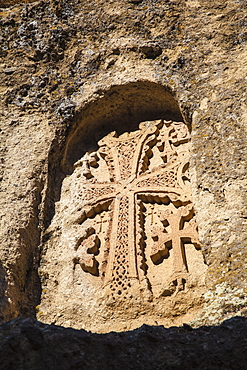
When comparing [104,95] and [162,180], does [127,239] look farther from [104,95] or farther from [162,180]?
[104,95]

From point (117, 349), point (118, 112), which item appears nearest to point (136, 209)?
point (118, 112)

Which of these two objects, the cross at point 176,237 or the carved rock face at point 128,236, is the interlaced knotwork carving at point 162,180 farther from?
the cross at point 176,237

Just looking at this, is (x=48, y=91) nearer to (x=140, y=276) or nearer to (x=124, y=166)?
(x=124, y=166)

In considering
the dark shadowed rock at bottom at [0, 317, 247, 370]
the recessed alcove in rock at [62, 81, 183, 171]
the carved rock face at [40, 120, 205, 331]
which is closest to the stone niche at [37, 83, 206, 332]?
the carved rock face at [40, 120, 205, 331]

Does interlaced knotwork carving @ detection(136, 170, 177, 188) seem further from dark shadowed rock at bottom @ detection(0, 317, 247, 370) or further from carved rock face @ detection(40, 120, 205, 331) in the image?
dark shadowed rock at bottom @ detection(0, 317, 247, 370)

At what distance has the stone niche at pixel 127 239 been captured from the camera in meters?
4.22

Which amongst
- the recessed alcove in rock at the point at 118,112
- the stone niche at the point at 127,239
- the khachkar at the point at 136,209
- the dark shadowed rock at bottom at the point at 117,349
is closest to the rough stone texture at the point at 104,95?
the recessed alcove in rock at the point at 118,112

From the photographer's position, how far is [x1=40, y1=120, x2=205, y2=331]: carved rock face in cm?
425

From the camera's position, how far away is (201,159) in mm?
4566

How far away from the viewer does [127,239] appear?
186 inches

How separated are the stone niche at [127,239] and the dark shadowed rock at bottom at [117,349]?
129cm

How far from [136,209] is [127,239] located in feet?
1.25

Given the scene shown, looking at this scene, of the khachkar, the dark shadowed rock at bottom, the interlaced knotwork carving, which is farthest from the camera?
the interlaced knotwork carving

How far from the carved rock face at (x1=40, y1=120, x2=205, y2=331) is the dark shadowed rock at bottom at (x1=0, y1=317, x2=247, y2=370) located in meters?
1.32
